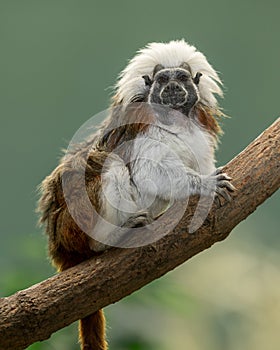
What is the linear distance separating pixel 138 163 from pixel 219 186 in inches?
19.7

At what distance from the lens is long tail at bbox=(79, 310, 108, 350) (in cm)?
360

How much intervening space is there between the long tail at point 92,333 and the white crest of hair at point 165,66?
1097 mm

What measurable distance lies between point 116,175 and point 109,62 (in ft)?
10.5

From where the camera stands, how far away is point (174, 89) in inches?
152

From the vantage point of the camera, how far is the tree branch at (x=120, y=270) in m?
3.26

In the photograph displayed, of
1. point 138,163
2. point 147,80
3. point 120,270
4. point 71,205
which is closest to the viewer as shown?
point 120,270

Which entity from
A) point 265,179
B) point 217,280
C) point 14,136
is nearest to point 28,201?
point 14,136

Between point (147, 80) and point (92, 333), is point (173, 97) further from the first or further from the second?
point (92, 333)

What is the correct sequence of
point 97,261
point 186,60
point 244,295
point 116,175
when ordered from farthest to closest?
point 244,295 < point 186,60 < point 116,175 < point 97,261

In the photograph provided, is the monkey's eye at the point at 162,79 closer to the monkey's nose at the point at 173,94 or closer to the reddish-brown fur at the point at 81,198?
the monkey's nose at the point at 173,94

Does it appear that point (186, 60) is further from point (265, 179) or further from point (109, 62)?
point (109, 62)

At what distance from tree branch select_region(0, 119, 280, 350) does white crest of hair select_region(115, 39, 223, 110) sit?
2.26 ft

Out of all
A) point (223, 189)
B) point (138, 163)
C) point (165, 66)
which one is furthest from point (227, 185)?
point (165, 66)

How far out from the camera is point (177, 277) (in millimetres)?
5789
